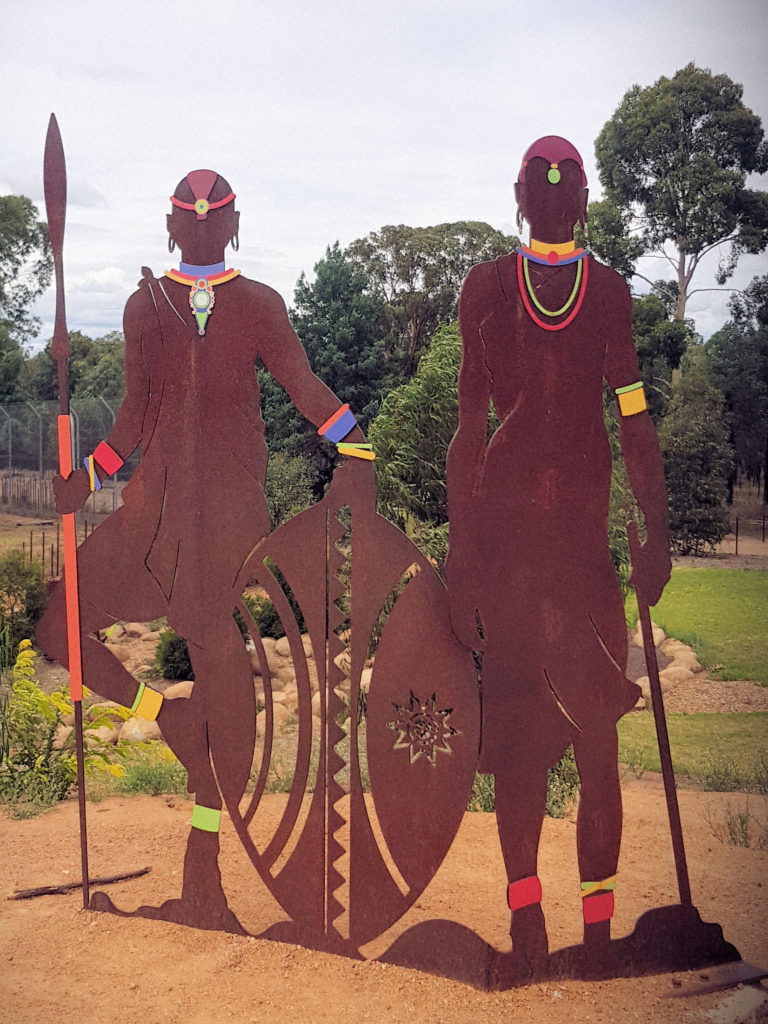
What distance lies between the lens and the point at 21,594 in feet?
37.1

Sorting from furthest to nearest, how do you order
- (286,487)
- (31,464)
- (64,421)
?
(31,464) < (286,487) < (64,421)

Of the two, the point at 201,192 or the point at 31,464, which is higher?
the point at 201,192

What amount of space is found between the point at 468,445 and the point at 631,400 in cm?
72

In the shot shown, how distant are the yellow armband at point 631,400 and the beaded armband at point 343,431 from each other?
1.11 metres

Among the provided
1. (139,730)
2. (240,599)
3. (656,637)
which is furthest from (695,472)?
(240,599)

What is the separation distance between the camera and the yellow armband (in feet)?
13.1

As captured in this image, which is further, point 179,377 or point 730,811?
point 730,811

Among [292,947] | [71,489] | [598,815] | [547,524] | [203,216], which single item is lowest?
[292,947]

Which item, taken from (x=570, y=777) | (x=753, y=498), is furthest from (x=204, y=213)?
(x=753, y=498)

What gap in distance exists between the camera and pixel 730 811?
20.2 feet

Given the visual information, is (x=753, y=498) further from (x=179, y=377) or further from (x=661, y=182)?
(x=179, y=377)

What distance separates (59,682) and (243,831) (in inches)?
280

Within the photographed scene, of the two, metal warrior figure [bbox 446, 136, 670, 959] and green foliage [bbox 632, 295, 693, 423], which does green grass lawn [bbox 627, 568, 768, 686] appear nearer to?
green foliage [bbox 632, 295, 693, 423]

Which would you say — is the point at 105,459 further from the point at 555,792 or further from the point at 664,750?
the point at 555,792
